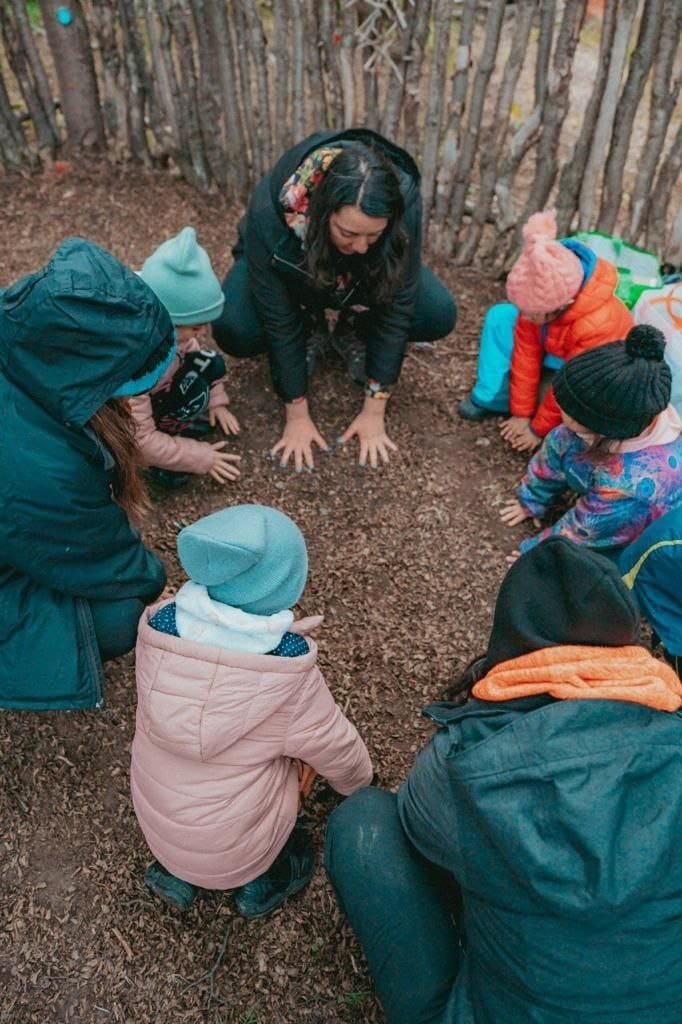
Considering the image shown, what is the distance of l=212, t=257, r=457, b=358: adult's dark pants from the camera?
3.07 metres

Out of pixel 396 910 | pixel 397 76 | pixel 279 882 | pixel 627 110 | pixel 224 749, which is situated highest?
pixel 397 76

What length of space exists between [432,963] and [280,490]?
1.74 meters

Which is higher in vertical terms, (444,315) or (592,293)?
(592,293)

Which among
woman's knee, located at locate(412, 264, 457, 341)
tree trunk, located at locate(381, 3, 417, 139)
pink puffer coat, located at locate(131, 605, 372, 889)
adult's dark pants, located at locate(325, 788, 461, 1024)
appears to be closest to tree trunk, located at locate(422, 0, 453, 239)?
tree trunk, located at locate(381, 3, 417, 139)

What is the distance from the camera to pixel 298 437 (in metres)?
3.10

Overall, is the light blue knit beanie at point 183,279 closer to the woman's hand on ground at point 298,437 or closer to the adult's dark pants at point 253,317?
the adult's dark pants at point 253,317

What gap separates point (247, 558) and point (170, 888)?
102 cm

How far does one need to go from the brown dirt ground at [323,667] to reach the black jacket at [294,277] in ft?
1.14

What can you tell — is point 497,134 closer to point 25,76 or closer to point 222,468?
point 222,468

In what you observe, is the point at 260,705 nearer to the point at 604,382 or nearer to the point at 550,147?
the point at 604,382

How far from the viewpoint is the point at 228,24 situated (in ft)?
11.4

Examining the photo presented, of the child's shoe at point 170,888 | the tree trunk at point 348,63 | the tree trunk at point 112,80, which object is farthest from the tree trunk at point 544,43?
the child's shoe at point 170,888

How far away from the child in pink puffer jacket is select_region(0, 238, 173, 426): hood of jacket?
396mm

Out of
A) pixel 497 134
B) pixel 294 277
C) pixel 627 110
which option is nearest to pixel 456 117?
pixel 497 134
